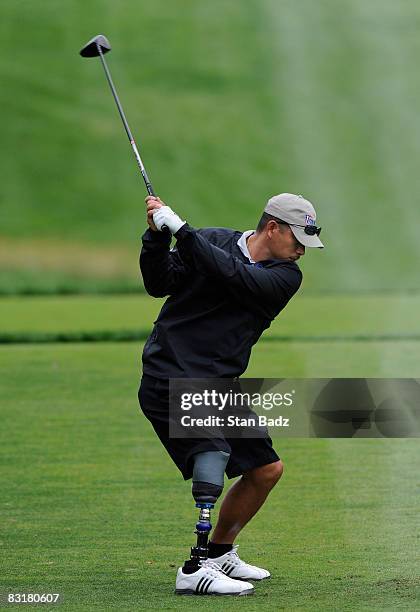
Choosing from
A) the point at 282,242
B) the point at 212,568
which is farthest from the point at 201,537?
the point at 282,242

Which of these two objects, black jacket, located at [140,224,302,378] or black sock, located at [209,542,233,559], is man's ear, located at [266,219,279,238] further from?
black sock, located at [209,542,233,559]

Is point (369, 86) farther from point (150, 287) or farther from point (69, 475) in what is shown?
point (150, 287)

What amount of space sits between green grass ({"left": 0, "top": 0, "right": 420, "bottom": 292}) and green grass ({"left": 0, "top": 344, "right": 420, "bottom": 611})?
21015 millimetres

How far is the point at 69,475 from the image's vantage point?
801cm

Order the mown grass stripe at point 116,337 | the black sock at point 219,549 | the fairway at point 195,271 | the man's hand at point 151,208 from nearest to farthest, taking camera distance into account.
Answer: the man's hand at point 151,208 < the black sock at point 219,549 < the fairway at point 195,271 < the mown grass stripe at point 116,337

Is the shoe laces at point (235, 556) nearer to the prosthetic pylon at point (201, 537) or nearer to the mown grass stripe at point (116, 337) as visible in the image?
the prosthetic pylon at point (201, 537)

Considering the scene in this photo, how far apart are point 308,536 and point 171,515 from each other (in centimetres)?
86

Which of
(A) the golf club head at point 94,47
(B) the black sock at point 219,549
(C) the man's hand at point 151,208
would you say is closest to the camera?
(C) the man's hand at point 151,208

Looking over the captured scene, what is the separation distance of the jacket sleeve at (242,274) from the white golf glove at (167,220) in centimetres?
2

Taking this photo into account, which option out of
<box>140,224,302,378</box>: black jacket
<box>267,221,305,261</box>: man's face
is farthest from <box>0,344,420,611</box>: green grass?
<box>267,221,305,261</box>: man's face

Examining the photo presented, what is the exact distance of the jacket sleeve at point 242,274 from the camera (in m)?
5.11

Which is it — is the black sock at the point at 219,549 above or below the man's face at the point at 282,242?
below

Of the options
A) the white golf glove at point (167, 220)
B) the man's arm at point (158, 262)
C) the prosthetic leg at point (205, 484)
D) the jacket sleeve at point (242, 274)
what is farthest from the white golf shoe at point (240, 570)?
the white golf glove at point (167, 220)

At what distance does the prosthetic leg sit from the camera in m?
5.19
